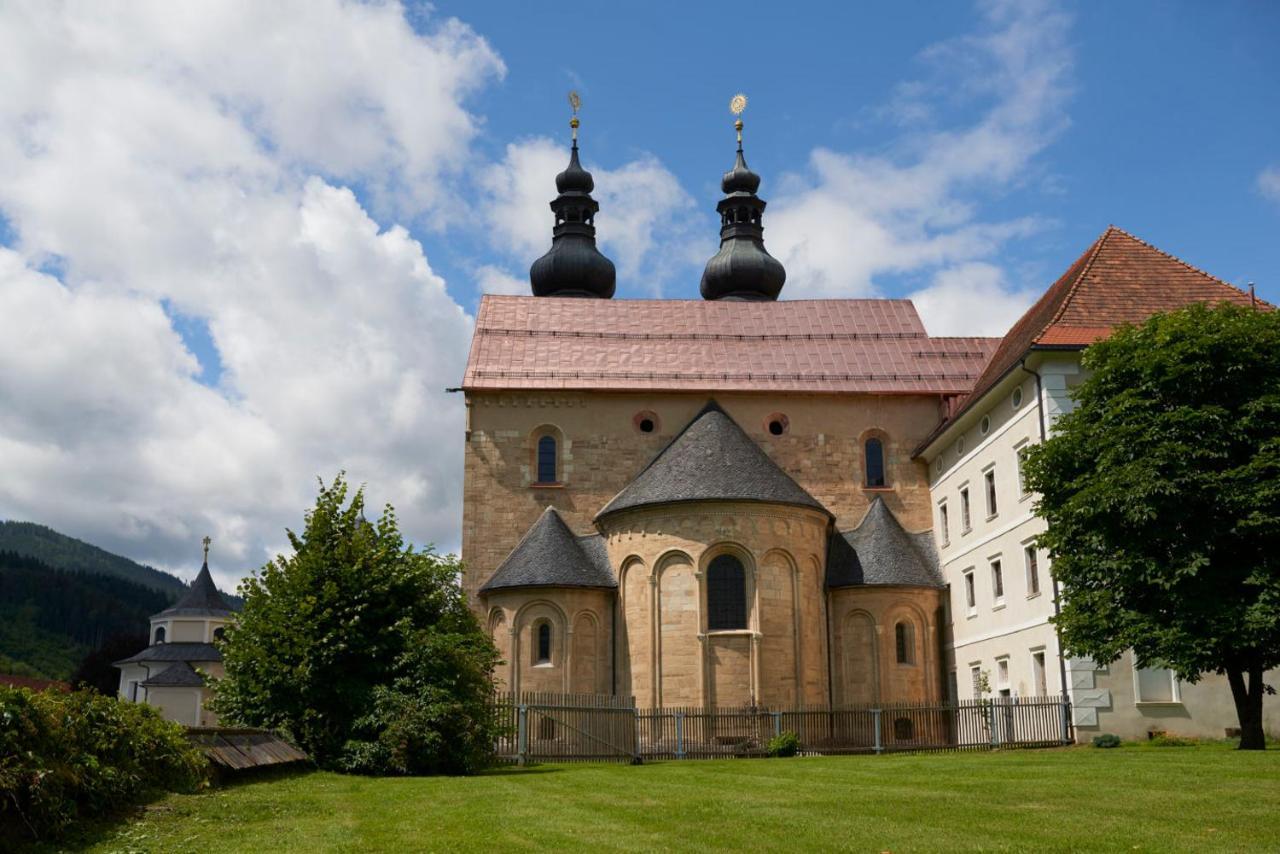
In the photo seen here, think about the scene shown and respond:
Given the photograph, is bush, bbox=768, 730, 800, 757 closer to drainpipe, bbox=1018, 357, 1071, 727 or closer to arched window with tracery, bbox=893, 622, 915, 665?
drainpipe, bbox=1018, 357, 1071, 727

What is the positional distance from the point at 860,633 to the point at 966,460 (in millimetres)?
6594

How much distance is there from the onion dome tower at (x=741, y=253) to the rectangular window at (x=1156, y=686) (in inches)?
1266

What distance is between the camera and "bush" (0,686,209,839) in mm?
10594

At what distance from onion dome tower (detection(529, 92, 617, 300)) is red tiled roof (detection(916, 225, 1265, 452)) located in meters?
25.4

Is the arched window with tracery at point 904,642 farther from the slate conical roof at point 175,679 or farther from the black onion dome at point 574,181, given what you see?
the slate conical roof at point 175,679

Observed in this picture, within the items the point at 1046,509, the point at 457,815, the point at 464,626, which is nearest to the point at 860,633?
the point at 1046,509

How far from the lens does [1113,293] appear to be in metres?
33.2

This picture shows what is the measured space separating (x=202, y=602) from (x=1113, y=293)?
6950cm

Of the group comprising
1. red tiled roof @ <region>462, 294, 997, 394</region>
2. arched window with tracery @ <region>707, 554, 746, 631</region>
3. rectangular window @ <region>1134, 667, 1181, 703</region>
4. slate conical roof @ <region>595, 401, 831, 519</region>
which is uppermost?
red tiled roof @ <region>462, 294, 997, 394</region>

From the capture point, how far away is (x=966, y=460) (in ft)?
126

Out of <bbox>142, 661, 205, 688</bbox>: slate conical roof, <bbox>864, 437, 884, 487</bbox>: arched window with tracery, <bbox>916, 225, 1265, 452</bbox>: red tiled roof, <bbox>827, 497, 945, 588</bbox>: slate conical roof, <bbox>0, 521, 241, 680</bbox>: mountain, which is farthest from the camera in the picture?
<bbox>0, 521, 241, 680</bbox>: mountain

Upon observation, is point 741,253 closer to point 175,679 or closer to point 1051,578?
point 1051,578

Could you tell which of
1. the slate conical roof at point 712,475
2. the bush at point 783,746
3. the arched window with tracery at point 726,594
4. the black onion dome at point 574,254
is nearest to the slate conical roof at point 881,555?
the slate conical roof at point 712,475

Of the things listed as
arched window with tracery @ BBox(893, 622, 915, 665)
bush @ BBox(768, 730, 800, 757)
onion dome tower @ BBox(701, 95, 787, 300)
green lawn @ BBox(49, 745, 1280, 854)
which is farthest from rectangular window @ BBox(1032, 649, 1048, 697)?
onion dome tower @ BBox(701, 95, 787, 300)
